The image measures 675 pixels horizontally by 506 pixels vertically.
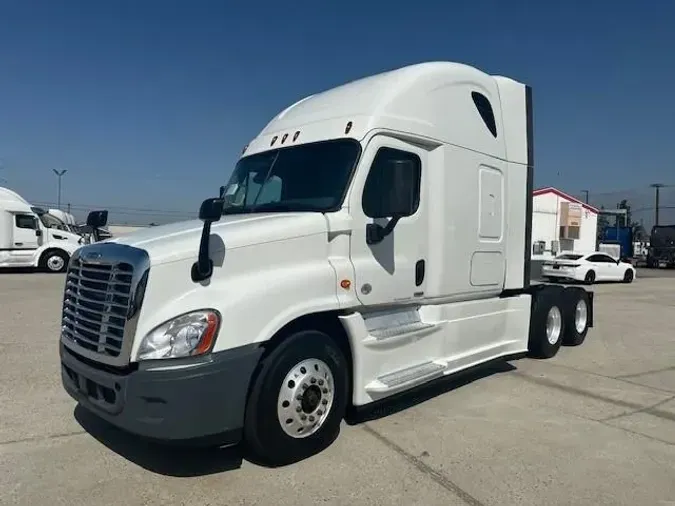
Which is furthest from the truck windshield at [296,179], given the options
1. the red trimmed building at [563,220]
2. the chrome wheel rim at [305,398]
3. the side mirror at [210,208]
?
the red trimmed building at [563,220]

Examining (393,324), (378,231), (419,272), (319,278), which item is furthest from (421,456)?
(378,231)

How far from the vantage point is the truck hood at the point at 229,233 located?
12.6 feet

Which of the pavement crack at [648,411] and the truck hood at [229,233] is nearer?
the truck hood at [229,233]

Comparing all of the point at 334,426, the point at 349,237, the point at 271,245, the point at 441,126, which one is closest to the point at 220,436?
the point at 334,426

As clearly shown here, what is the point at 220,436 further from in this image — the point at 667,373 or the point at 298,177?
the point at 667,373

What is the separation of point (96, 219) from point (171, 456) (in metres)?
2.31

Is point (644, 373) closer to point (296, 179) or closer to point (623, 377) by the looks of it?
point (623, 377)

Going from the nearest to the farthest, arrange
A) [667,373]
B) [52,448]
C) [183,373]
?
[183,373] < [52,448] < [667,373]

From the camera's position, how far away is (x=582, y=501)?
3.71 meters

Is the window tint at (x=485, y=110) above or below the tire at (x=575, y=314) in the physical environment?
above

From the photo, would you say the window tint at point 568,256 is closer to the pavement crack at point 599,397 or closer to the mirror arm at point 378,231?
the pavement crack at point 599,397

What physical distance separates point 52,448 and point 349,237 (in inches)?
114

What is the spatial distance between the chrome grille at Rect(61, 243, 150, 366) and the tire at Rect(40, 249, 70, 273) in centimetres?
2077

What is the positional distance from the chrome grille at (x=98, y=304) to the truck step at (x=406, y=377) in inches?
81.6
